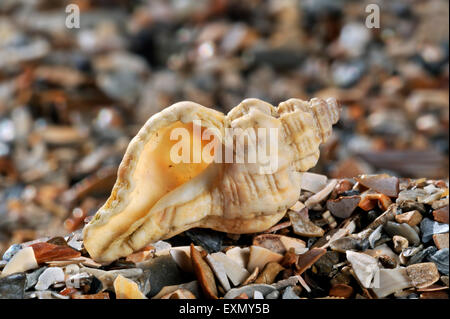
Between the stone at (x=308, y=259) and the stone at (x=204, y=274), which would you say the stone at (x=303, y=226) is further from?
the stone at (x=204, y=274)

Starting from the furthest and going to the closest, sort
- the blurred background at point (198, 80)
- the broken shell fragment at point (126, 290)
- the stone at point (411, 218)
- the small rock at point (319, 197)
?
the blurred background at point (198, 80)
the small rock at point (319, 197)
the stone at point (411, 218)
the broken shell fragment at point (126, 290)

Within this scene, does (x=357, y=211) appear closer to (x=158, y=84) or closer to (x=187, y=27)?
(x=158, y=84)

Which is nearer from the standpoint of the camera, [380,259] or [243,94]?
[380,259]

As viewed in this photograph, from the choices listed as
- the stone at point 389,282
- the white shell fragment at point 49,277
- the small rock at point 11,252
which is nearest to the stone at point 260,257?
the stone at point 389,282

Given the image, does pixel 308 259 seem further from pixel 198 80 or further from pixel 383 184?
pixel 198 80

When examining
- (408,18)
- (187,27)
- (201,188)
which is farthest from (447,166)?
(187,27)

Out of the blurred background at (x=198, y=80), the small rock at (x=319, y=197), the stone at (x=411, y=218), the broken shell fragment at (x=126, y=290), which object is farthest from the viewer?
the blurred background at (x=198, y=80)
